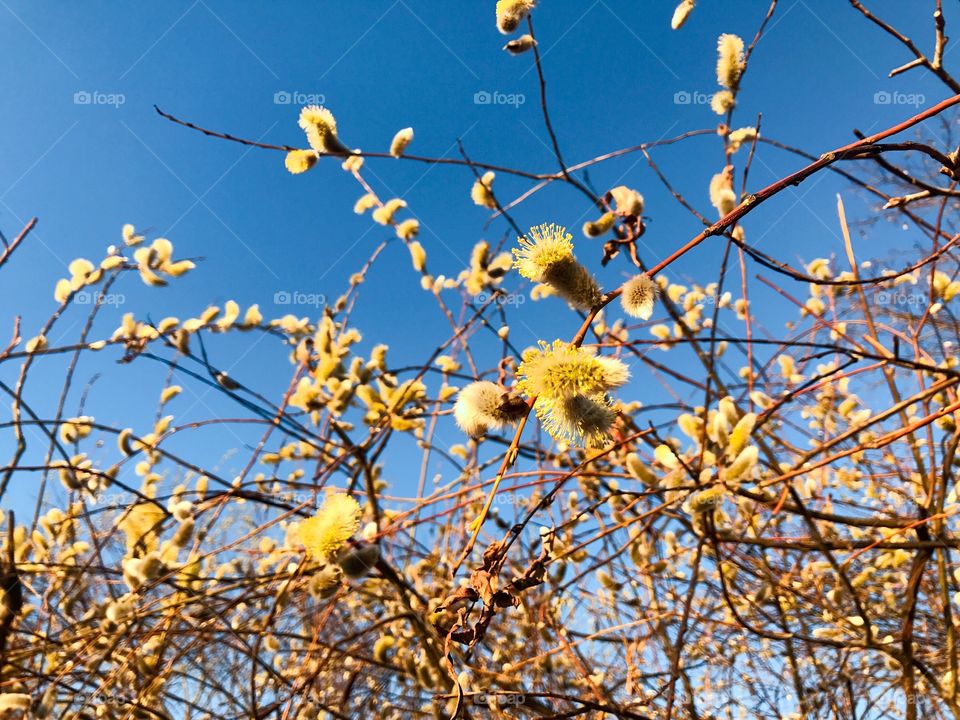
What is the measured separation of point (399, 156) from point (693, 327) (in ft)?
5.39

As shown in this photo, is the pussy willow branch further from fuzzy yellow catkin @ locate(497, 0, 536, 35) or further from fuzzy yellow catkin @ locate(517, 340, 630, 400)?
fuzzy yellow catkin @ locate(497, 0, 536, 35)

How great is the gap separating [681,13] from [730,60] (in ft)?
0.66

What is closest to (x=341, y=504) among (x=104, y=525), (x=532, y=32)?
(x=532, y=32)

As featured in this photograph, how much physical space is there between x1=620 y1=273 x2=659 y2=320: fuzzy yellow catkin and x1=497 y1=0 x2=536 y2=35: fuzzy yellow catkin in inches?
27.2

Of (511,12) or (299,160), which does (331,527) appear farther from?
(511,12)

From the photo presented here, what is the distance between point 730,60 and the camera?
153 centimetres

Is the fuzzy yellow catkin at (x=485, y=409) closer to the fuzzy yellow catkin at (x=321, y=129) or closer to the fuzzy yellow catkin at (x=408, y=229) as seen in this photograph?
the fuzzy yellow catkin at (x=321, y=129)

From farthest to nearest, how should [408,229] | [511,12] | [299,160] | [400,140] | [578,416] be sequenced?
[408,229], [400,140], [299,160], [511,12], [578,416]

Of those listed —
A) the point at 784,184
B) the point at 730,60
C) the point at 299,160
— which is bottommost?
the point at 784,184

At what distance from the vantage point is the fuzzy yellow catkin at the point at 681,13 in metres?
1.41

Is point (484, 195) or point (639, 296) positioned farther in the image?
point (484, 195)

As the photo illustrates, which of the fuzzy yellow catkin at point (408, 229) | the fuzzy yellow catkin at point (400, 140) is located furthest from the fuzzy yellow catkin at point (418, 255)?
the fuzzy yellow catkin at point (400, 140)

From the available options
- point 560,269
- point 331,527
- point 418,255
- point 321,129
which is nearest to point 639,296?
point 560,269

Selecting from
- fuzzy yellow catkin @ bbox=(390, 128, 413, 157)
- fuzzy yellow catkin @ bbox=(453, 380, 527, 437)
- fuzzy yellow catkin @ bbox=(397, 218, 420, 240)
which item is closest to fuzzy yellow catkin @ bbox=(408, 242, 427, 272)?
fuzzy yellow catkin @ bbox=(397, 218, 420, 240)
